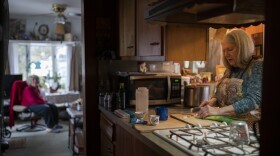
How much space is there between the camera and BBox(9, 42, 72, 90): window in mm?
6195

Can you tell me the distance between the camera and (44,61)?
21.3 feet

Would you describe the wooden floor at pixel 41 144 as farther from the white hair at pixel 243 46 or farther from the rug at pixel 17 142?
the white hair at pixel 243 46

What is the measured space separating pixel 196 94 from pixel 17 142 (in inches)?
127

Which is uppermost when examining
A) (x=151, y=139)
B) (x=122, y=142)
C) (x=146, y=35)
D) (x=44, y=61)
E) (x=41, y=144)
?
(x=146, y=35)

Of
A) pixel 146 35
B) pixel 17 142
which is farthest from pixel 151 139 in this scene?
pixel 17 142

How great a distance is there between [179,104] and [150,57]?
1.99 ft

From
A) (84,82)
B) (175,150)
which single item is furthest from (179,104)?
(175,150)

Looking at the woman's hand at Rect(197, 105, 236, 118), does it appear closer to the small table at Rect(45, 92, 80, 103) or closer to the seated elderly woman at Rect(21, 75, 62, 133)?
the seated elderly woman at Rect(21, 75, 62, 133)

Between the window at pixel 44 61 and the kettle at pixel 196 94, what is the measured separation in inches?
174

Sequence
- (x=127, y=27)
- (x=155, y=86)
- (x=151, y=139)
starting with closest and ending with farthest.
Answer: (x=151, y=139), (x=155, y=86), (x=127, y=27)

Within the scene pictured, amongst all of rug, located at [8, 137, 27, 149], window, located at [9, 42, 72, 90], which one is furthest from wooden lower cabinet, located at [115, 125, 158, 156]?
window, located at [9, 42, 72, 90]

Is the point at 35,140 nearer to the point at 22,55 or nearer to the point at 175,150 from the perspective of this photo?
the point at 22,55

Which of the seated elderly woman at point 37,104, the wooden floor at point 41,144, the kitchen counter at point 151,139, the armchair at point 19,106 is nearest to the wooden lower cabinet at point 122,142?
the kitchen counter at point 151,139

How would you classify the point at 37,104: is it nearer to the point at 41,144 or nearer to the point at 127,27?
the point at 41,144
